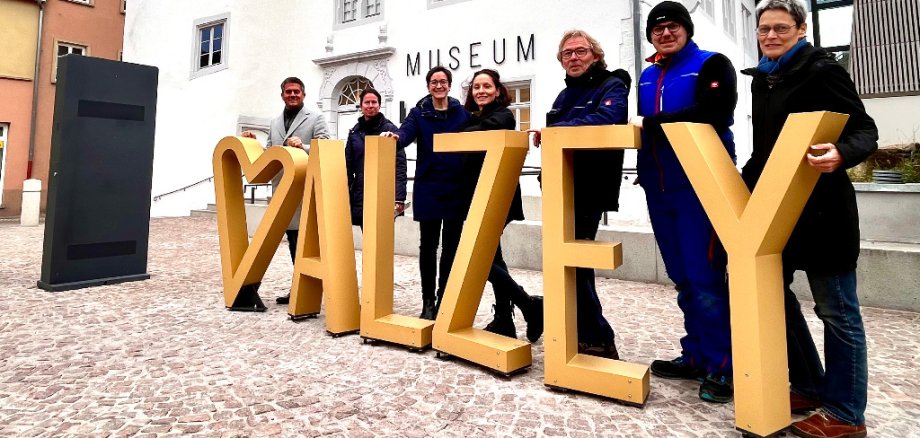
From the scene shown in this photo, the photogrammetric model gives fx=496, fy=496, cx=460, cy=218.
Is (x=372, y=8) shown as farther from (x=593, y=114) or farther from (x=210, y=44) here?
(x=593, y=114)

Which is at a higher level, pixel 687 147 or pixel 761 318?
pixel 687 147

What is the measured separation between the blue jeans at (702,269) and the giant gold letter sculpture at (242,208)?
244 cm

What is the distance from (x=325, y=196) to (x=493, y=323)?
1.35 m

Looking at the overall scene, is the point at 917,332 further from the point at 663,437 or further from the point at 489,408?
the point at 489,408

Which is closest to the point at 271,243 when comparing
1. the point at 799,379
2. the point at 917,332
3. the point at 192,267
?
the point at 192,267

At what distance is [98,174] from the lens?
472 centimetres

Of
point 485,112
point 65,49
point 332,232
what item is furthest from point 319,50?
point 485,112

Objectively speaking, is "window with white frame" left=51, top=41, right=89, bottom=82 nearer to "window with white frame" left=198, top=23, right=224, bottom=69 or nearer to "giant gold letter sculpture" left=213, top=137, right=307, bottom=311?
"window with white frame" left=198, top=23, right=224, bottom=69

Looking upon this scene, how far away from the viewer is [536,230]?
581 cm

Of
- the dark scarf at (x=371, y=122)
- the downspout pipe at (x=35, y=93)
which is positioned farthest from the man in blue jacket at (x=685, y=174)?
the downspout pipe at (x=35, y=93)

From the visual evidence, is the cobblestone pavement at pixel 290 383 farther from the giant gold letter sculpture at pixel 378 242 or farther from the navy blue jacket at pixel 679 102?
the navy blue jacket at pixel 679 102

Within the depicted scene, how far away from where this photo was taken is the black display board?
4.52m

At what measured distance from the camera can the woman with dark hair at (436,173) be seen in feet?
10.2

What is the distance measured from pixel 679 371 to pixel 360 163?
2601 mm
